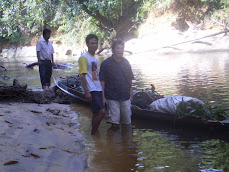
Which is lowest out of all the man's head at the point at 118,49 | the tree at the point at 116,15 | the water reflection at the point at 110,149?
the water reflection at the point at 110,149

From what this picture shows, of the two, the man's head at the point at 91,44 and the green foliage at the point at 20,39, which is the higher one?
the green foliage at the point at 20,39

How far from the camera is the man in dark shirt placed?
173 inches

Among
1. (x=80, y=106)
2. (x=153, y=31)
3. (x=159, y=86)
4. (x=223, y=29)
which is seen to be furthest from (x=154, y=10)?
(x=80, y=106)

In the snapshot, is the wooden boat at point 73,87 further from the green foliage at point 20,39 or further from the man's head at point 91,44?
the green foliage at point 20,39

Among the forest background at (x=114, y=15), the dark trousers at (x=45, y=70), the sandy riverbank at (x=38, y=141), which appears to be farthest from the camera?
the forest background at (x=114, y=15)

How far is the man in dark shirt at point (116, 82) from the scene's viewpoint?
4391 mm

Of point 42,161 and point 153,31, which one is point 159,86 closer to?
point 42,161

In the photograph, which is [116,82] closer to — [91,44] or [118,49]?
[118,49]

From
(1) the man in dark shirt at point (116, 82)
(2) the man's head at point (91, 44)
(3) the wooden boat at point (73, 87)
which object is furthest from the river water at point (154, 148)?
(2) the man's head at point (91, 44)

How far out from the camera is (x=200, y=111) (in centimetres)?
460

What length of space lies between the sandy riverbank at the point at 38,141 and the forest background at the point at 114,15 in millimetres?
12853

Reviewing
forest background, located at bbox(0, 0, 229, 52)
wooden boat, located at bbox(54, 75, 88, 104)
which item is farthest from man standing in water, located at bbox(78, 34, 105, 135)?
forest background, located at bbox(0, 0, 229, 52)

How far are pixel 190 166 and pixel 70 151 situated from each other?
5.16ft

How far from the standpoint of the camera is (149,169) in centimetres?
326
